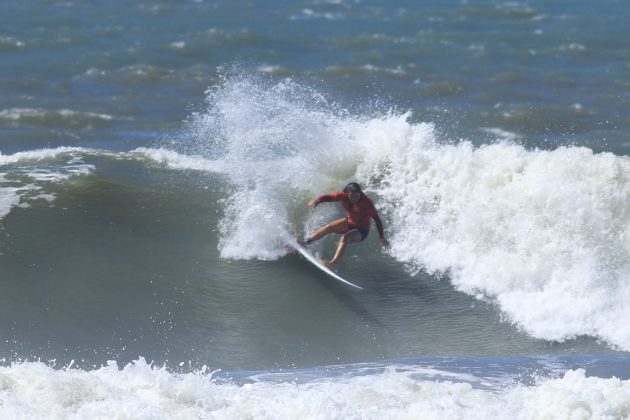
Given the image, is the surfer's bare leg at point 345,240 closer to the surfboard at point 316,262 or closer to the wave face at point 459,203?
the surfboard at point 316,262

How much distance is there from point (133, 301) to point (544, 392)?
5511 mm

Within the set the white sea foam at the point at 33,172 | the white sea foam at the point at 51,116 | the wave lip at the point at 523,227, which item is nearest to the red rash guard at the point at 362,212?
the wave lip at the point at 523,227

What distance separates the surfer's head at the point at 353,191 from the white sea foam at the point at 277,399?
3969 millimetres

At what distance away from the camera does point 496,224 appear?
14.4 m

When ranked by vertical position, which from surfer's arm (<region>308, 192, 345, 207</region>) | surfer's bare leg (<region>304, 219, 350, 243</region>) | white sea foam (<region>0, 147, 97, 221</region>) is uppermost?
surfer's arm (<region>308, 192, 345, 207</region>)

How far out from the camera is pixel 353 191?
1351 cm

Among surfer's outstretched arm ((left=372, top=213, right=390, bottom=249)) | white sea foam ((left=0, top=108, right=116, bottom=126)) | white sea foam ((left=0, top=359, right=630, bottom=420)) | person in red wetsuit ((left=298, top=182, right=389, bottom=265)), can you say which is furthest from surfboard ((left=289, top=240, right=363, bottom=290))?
white sea foam ((left=0, top=108, right=116, bottom=126))

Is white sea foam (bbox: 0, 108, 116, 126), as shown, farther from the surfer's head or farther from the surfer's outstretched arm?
the surfer's outstretched arm

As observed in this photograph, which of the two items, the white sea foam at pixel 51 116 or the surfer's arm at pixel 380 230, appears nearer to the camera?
the surfer's arm at pixel 380 230

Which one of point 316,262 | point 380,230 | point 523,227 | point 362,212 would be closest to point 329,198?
point 362,212

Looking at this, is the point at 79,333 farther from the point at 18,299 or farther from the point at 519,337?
the point at 519,337

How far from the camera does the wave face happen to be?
43.5 ft

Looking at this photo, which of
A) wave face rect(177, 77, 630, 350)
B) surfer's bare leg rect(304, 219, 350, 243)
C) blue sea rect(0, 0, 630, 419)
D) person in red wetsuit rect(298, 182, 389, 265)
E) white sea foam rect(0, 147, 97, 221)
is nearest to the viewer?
blue sea rect(0, 0, 630, 419)

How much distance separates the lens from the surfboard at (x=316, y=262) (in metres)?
13.8
